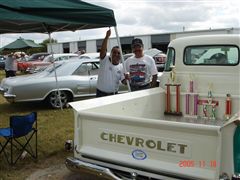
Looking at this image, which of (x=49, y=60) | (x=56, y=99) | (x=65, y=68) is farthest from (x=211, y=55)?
(x=49, y=60)

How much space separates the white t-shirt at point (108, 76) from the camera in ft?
19.0

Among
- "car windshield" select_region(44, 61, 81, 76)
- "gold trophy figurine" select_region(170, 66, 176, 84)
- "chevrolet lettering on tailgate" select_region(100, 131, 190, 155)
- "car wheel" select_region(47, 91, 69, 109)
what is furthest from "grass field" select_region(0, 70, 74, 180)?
"gold trophy figurine" select_region(170, 66, 176, 84)

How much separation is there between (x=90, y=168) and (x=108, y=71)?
2625 millimetres

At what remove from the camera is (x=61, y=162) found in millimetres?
5172

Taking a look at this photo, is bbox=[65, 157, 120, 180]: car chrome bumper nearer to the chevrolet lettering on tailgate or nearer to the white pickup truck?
the white pickup truck

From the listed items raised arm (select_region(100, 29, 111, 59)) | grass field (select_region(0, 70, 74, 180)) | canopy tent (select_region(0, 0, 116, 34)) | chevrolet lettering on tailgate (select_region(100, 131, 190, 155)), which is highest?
canopy tent (select_region(0, 0, 116, 34))

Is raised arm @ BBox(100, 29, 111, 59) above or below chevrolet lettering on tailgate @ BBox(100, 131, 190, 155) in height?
above

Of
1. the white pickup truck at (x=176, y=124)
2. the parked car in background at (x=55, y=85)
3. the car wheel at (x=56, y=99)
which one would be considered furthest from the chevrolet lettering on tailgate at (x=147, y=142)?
the car wheel at (x=56, y=99)

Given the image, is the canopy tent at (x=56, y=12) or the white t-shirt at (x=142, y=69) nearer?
the canopy tent at (x=56, y=12)

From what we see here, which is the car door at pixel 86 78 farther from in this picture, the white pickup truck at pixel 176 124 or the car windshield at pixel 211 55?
the car windshield at pixel 211 55

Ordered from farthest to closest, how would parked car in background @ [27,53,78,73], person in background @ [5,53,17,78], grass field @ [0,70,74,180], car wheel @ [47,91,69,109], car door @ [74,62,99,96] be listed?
parked car in background @ [27,53,78,73], person in background @ [5,53,17,78], car door @ [74,62,99,96], car wheel @ [47,91,69,109], grass field @ [0,70,74,180]

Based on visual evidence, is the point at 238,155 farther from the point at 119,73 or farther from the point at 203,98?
the point at 119,73

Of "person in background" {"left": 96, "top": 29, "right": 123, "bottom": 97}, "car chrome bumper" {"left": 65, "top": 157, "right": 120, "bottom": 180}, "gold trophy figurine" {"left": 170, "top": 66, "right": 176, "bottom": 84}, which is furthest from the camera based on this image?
"person in background" {"left": 96, "top": 29, "right": 123, "bottom": 97}

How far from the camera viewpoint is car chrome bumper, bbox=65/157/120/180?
327 centimetres
